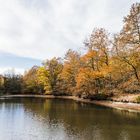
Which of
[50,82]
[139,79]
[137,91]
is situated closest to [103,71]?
[137,91]

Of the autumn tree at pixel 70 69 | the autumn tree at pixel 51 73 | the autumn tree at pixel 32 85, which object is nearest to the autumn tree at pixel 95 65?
the autumn tree at pixel 70 69

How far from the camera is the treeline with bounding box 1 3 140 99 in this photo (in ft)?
110

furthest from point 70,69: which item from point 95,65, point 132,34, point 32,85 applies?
point 132,34

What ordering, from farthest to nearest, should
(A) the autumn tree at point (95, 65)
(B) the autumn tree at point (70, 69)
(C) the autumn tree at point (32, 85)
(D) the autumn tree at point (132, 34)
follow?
1. (C) the autumn tree at point (32, 85)
2. (B) the autumn tree at point (70, 69)
3. (A) the autumn tree at point (95, 65)
4. (D) the autumn tree at point (132, 34)

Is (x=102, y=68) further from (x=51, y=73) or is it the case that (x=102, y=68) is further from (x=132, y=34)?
(x=51, y=73)

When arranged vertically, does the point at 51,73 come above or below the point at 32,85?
above

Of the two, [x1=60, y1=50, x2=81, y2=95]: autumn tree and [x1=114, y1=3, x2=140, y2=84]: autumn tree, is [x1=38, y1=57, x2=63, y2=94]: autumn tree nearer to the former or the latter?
[x1=60, y1=50, x2=81, y2=95]: autumn tree

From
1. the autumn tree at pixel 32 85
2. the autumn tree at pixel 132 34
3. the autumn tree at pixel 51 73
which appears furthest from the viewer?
the autumn tree at pixel 32 85

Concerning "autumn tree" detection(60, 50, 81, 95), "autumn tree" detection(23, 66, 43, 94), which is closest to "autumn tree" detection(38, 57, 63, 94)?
"autumn tree" detection(23, 66, 43, 94)

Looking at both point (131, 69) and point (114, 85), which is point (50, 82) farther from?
point (131, 69)

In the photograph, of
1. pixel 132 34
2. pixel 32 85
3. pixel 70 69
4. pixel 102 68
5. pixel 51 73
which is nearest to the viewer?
pixel 132 34

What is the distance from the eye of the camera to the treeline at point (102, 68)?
33500 mm

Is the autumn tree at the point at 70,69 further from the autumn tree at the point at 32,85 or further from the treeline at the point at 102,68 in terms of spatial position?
the autumn tree at the point at 32,85

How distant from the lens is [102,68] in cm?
4938
